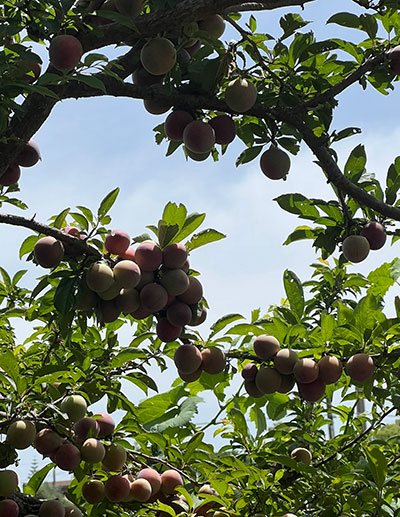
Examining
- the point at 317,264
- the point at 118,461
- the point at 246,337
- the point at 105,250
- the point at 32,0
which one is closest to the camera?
the point at 32,0

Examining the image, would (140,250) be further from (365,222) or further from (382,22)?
(382,22)

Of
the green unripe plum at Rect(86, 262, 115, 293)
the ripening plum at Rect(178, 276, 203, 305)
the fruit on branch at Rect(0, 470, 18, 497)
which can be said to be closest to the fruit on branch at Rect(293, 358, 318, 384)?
the ripening plum at Rect(178, 276, 203, 305)

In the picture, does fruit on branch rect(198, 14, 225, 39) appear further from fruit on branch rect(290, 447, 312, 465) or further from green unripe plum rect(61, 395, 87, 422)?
fruit on branch rect(290, 447, 312, 465)

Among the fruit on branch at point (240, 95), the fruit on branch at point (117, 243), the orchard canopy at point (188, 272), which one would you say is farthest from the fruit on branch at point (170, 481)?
the fruit on branch at point (240, 95)

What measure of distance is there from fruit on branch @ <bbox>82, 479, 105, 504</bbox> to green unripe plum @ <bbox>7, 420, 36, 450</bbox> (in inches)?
14.0

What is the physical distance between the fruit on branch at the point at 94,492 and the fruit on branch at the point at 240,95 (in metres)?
1.15

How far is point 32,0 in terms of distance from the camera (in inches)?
58.9

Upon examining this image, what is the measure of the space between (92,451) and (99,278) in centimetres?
53

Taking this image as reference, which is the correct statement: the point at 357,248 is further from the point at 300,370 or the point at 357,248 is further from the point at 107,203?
the point at 107,203

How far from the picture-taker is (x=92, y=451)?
6.13 feet

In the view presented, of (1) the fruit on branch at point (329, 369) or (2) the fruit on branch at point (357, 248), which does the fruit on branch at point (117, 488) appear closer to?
(1) the fruit on branch at point (329, 369)

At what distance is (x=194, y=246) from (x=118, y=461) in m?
0.67

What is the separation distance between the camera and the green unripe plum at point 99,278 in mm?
1646

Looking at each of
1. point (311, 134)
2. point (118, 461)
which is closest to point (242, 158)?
point (311, 134)
